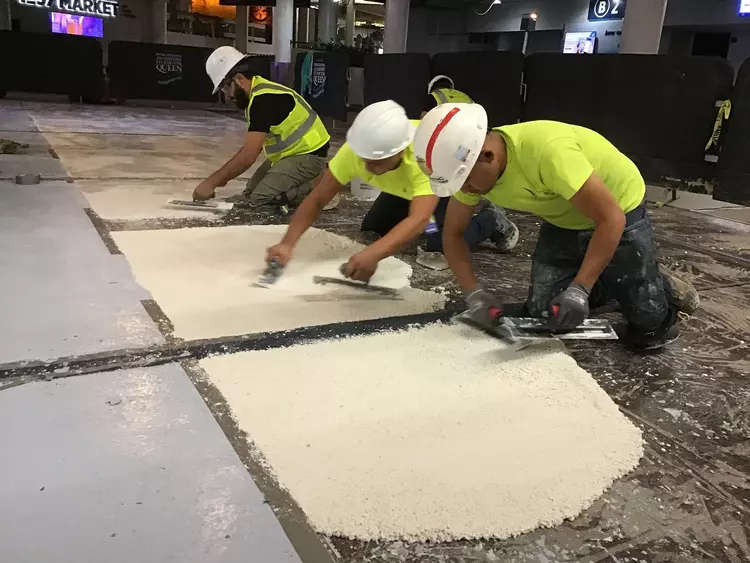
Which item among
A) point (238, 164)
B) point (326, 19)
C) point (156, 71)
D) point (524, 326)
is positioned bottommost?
point (524, 326)

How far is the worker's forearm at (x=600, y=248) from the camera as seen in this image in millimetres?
→ 1782

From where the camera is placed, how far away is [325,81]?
9688mm

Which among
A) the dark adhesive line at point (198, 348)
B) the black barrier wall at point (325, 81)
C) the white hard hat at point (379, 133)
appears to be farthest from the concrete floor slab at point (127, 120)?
the dark adhesive line at point (198, 348)

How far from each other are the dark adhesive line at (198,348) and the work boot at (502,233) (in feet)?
3.38

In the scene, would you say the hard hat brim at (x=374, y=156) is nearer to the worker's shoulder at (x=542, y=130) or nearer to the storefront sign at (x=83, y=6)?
the worker's shoulder at (x=542, y=130)

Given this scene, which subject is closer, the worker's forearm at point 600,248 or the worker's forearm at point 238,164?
the worker's forearm at point 600,248

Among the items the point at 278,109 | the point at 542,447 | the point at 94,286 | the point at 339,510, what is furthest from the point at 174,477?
the point at 278,109

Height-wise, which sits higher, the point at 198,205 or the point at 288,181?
the point at 288,181

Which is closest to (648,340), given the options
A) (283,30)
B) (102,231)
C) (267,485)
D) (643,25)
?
(267,485)

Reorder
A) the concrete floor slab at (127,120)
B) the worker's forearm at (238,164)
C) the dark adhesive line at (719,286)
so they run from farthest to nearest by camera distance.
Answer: the concrete floor slab at (127,120) < the worker's forearm at (238,164) < the dark adhesive line at (719,286)

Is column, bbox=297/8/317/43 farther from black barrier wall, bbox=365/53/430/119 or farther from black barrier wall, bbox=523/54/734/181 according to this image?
black barrier wall, bbox=523/54/734/181

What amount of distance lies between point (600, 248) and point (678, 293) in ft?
2.07

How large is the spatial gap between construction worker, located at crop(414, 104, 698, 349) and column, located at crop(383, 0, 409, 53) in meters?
9.35

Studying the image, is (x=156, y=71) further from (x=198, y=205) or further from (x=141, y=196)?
(x=198, y=205)
